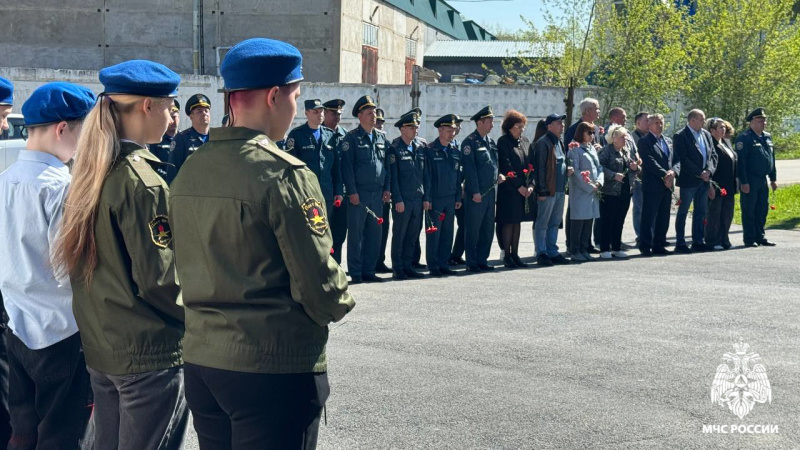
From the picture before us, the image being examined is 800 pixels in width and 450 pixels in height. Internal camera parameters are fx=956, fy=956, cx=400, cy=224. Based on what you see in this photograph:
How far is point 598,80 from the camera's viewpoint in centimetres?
2925

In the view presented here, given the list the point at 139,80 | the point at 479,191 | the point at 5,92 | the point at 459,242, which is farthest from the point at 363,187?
the point at 139,80

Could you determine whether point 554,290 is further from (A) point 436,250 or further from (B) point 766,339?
(B) point 766,339

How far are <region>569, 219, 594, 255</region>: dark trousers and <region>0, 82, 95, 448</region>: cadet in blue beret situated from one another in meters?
9.75

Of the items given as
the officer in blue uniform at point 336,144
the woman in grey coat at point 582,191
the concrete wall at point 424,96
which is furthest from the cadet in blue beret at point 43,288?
the concrete wall at point 424,96

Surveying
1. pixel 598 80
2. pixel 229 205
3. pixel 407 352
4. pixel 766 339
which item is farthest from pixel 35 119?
pixel 598 80

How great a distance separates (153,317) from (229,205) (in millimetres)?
685

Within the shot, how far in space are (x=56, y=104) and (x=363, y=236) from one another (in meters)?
7.74

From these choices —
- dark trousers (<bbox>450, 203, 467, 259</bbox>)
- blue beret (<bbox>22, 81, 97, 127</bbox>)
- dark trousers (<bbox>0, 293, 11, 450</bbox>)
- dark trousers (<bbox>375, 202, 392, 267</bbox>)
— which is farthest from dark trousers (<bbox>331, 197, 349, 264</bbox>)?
blue beret (<bbox>22, 81, 97, 127</bbox>)

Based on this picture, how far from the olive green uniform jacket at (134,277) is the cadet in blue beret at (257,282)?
0.95ft

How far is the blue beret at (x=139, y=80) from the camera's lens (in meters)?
3.39

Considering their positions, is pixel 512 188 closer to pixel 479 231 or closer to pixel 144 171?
pixel 479 231

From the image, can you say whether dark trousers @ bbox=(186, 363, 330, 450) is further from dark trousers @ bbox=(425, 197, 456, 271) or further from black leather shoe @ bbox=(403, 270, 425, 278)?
dark trousers @ bbox=(425, 197, 456, 271)

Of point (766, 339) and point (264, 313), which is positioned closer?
point (264, 313)

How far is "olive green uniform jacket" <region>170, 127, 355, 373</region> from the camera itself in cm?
282
